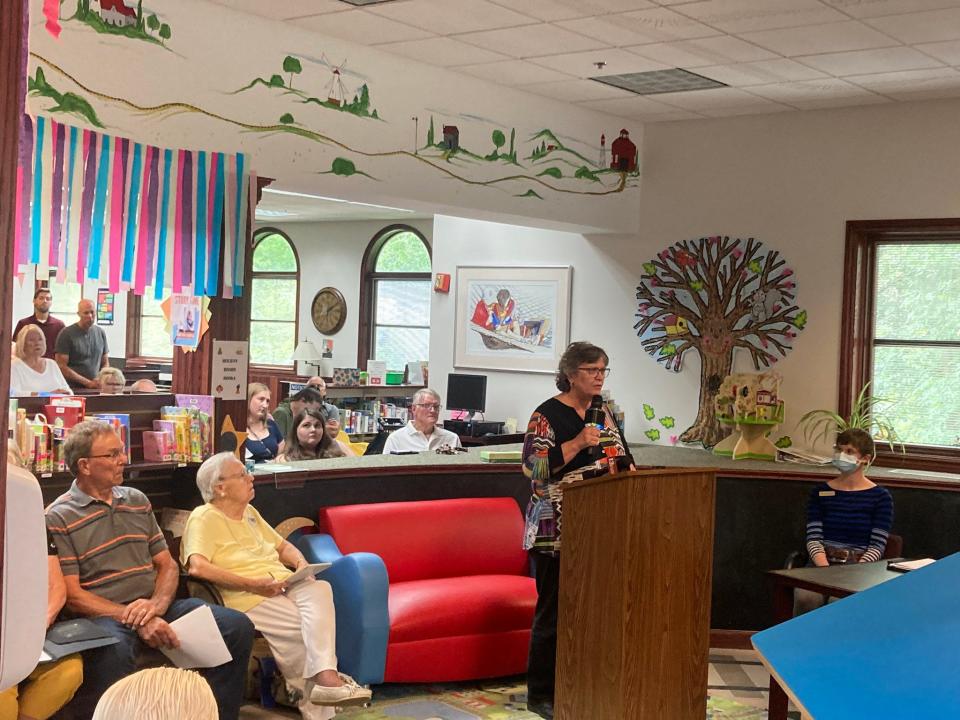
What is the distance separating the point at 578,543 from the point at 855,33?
2.93 metres

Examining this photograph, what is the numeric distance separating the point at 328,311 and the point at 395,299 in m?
1.01

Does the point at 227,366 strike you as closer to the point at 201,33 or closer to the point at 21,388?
the point at 201,33

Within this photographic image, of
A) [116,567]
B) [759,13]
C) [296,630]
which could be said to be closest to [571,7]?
[759,13]

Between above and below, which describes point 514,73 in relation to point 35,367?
above

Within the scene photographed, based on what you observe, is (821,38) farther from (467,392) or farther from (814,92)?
(467,392)

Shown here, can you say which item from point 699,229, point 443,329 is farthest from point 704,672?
point 443,329

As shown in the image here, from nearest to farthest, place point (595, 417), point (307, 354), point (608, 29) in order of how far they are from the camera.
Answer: point (595, 417)
point (608, 29)
point (307, 354)

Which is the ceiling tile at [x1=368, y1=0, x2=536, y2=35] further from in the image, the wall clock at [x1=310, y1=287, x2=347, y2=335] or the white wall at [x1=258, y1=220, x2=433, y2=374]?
the wall clock at [x1=310, y1=287, x2=347, y2=335]

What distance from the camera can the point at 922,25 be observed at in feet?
17.7

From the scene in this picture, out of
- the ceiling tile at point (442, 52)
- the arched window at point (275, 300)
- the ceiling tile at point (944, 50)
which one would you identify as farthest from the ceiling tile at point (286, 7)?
the arched window at point (275, 300)

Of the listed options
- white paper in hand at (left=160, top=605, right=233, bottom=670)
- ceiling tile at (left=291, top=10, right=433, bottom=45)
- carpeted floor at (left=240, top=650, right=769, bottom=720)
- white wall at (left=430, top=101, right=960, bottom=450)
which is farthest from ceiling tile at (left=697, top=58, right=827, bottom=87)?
white paper in hand at (left=160, top=605, right=233, bottom=670)

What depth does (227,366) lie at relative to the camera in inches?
214

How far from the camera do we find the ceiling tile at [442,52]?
5.99m

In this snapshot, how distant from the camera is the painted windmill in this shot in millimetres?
5934
